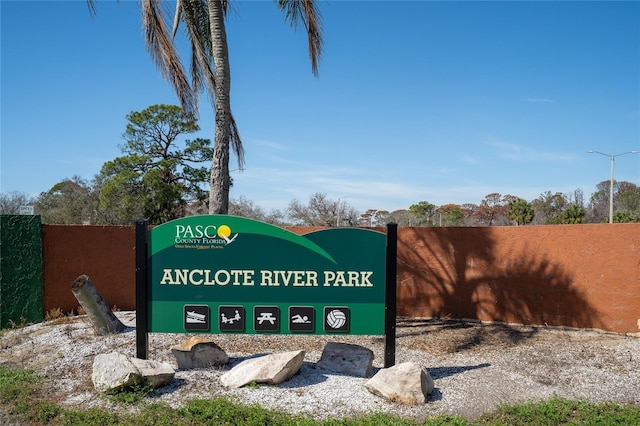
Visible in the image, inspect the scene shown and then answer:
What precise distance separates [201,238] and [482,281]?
6.31 meters

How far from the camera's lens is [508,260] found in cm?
1022

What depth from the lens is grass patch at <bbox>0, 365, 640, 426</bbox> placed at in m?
5.03

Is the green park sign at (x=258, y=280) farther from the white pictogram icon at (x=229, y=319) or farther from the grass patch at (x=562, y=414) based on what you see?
the grass patch at (x=562, y=414)

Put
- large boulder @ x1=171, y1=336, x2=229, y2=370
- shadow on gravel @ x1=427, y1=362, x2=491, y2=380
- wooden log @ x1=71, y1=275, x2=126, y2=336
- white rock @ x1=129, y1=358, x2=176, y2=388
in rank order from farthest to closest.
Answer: wooden log @ x1=71, y1=275, x2=126, y2=336 < shadow on gravel @ x1=427, y1=362, x2=491, y2=380 < large boulder @ x1=171, y1=336, x2=229, y2=370 < white rock @ x1=129, y1=358, x2=176, y2=388

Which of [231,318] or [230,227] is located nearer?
[231,318]

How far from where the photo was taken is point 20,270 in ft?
32.6

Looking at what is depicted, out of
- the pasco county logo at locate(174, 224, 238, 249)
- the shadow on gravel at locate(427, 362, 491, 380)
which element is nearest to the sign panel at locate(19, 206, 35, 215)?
the pasco county logo at locate(174, 224, 238, 249)

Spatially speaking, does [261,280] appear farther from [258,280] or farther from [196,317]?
[196,317]

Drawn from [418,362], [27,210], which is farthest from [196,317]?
[27,210]

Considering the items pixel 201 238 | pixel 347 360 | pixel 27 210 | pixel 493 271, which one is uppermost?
pixel 27 210

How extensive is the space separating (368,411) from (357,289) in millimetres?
1702

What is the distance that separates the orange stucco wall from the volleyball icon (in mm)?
→ 4332

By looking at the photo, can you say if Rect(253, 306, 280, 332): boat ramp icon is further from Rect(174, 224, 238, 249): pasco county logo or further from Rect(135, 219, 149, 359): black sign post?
Rect(135, 219, 149, 359): black sign post

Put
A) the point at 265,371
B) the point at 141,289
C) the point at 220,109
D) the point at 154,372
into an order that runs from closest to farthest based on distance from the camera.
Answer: the point at 154,372
the point at 265,371
the point at 141,289
the point at 220,109
